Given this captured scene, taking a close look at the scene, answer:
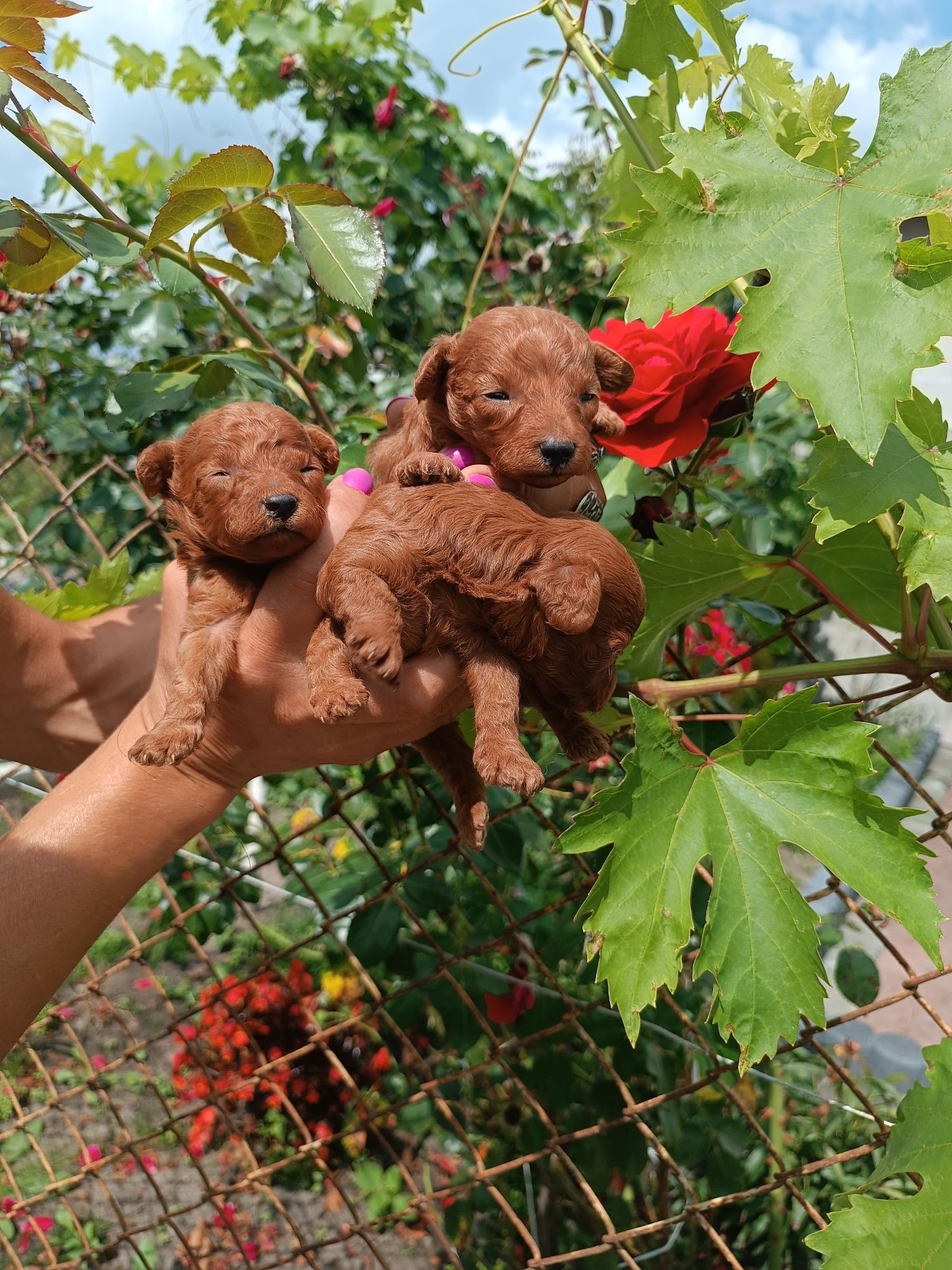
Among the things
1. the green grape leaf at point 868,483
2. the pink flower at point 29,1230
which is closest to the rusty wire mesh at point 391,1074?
the pink flower at point 29,1230

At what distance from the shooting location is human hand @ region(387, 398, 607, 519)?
110 centimetres

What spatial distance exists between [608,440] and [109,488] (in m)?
1.80

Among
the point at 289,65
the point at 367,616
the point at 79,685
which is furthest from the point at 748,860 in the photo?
the point at 289,65

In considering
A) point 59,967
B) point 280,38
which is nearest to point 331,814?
point 59,967

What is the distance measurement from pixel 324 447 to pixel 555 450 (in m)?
0.33

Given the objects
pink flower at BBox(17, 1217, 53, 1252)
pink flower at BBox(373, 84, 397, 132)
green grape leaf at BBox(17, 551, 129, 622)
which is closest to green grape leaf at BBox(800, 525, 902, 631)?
green grape leaf at BBox(17, 551, 129, 622)

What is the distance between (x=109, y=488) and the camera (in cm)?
262

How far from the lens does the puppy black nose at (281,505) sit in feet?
3.43

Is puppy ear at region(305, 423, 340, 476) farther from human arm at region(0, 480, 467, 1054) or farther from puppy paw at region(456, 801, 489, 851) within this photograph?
puppy paw at region(456, 801, 489, 851)

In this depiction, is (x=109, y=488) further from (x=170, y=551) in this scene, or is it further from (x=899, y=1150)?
(x=899, y=1150)

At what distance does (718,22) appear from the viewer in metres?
1.31

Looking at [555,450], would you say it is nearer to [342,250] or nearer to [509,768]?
[509,768]

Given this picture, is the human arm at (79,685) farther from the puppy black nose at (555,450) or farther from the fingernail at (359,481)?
the puppy black nose at (555,450)

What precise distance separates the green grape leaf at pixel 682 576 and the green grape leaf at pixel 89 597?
1199 mm
